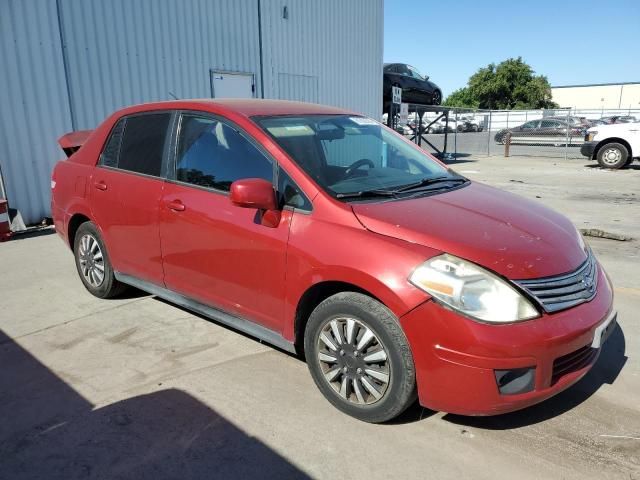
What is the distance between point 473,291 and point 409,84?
17748 millimetres

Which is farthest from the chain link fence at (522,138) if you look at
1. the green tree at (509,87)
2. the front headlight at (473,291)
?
the green tree at (509,87)

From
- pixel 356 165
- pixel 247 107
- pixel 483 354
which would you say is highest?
pixel 247 107

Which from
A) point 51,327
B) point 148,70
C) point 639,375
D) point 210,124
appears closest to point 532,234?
point 639,375

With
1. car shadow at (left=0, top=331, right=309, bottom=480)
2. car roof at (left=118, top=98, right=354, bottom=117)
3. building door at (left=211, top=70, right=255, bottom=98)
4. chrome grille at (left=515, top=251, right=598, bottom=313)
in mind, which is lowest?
car shadow at (left=0, top=331, right=309, bottom=480)

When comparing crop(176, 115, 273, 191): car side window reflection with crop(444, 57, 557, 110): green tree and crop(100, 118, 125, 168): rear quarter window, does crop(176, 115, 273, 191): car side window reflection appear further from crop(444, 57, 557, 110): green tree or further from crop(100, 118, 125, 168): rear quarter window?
crop(444, 57, 557, 110): green tree

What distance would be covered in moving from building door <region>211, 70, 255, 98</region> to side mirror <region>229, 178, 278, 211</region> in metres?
8.10

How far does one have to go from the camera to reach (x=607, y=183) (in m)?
12.5

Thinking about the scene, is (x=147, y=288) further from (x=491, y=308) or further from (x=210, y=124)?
(x=491, y=308)

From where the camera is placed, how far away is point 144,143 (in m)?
4.13

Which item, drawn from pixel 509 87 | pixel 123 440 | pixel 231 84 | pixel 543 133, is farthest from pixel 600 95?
pixel 123 440

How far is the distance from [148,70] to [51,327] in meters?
6.45

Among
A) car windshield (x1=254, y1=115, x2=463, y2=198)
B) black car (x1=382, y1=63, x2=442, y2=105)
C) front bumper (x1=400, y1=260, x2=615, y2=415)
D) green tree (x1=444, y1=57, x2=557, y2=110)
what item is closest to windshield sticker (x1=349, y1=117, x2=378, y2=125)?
car windshield (x1=254, y1=115, x2=463, y2=198)

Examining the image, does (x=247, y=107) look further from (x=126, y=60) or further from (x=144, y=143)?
(x=126, y=60)

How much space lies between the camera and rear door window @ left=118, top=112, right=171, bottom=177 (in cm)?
397
